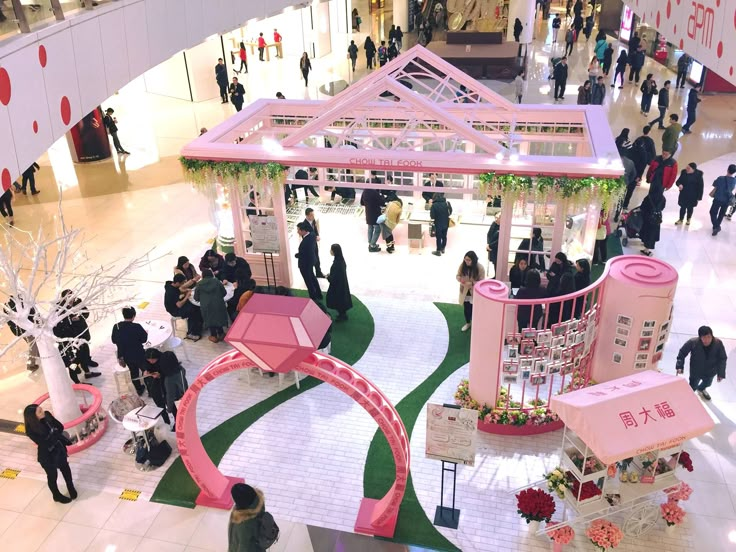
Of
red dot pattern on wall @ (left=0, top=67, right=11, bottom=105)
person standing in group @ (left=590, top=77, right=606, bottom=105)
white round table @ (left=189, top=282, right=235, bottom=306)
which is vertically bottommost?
white round table @ (left=189, top=282, right=235, bottom=306)

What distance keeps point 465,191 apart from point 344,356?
3.06m

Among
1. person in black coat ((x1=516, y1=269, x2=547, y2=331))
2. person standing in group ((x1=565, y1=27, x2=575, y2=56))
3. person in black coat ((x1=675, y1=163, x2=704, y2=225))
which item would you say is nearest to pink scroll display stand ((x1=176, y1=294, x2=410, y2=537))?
person in black coat ((x1=516, y1=269, x2=547, y2=331))

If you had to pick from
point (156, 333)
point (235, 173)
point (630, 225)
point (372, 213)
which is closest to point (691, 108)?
point (630, 225)

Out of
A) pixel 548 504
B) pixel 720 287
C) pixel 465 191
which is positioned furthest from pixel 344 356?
pixel 720 287

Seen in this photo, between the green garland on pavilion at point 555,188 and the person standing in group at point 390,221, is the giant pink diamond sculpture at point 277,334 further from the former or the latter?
the person standing in group at point 390,221

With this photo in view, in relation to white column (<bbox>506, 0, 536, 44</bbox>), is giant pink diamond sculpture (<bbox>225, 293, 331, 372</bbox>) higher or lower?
higher

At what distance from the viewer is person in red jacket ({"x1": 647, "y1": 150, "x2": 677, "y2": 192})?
11.3m

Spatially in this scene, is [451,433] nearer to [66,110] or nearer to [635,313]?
[635,313]

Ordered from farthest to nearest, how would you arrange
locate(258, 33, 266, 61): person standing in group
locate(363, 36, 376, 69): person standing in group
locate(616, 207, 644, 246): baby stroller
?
locate(258, 33, 266, 61): person standing in group < locate(363, 36, 376, 69): person standing in group < locate(616, 207, 644, 246): baby stroller

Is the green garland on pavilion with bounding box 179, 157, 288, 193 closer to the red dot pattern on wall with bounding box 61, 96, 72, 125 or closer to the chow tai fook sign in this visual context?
the red dot pattern on wall with bounding box 61, 96, 72, 125

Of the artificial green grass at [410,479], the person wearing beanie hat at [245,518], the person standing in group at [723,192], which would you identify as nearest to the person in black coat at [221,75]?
the artificial green grass at [410,479]

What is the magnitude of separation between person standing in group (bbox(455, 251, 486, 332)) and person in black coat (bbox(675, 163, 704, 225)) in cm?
489

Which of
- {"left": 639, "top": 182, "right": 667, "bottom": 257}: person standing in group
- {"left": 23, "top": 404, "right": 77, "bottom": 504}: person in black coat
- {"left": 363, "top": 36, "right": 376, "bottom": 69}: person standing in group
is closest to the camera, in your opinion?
{"left": 23, "top": 404, "right": 77, "bottom": 504}: person in black coat

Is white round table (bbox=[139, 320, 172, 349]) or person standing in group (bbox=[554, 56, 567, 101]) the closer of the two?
white round table (bbox=[139, 320, 172, 349])
